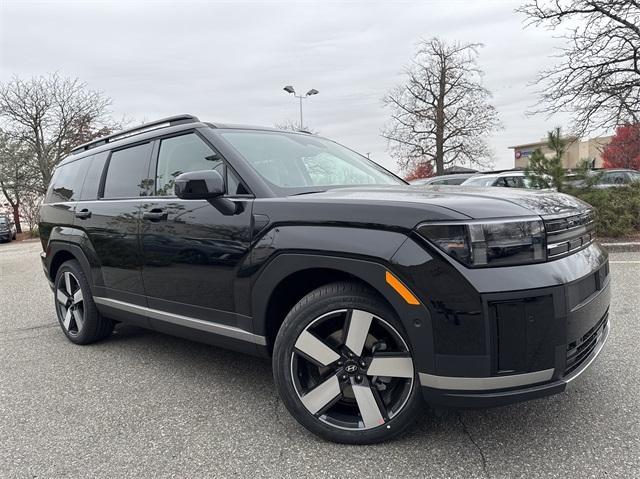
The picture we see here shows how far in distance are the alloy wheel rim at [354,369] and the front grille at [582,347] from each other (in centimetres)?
69

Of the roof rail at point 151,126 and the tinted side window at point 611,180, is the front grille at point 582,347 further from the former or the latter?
the tinted side window at point 611,180

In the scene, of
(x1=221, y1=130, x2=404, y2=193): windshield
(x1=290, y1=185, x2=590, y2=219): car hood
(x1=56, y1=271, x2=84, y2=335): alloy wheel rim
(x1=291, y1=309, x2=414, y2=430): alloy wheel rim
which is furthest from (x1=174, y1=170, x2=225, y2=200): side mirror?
(x1=56, y1=271, x2=84, y2=335): alloy wheel rim

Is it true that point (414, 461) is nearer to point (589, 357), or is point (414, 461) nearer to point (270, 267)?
point (589, 357)

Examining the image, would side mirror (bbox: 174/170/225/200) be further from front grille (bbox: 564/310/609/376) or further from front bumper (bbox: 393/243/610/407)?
front grille (bbox: 564/310/609/376)

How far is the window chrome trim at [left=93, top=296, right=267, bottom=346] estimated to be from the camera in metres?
2.70

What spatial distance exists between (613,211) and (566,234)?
8.02 metres

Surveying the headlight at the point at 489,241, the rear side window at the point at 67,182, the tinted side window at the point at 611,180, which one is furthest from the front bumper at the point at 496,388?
the tinted side window at the point at 611,180

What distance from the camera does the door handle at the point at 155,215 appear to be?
310cm

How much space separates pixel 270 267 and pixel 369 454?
1040mm

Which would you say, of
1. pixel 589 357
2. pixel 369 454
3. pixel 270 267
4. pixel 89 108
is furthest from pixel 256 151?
pixel 89 108

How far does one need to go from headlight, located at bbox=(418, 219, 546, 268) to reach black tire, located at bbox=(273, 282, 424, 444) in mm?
431

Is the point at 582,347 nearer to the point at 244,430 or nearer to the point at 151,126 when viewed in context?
the point at 244,430

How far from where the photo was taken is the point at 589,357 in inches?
89.2

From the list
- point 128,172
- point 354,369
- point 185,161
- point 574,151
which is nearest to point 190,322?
point 185,161
